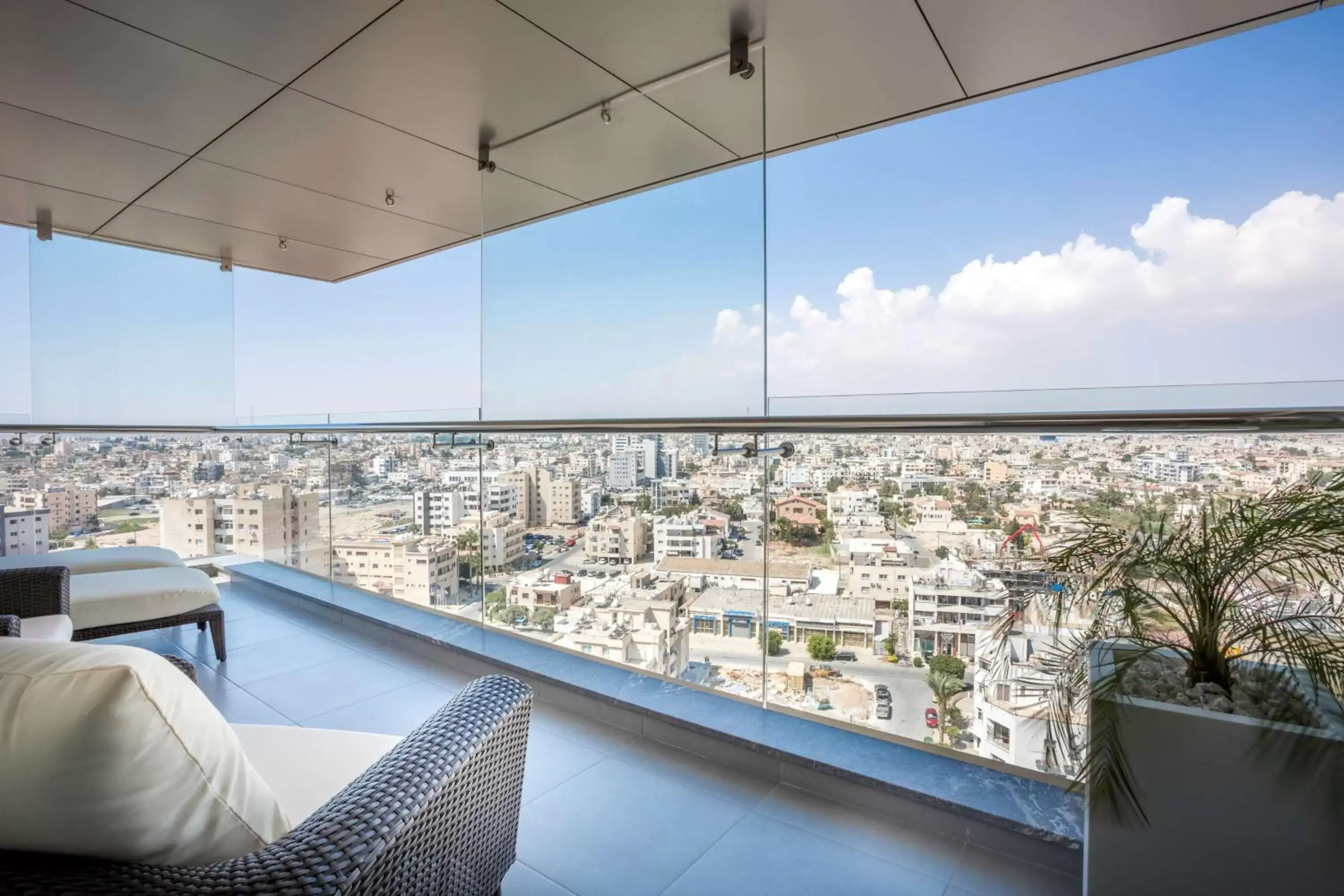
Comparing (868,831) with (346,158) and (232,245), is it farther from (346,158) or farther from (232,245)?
(232,245)

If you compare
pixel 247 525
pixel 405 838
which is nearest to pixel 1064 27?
pixel 405 838

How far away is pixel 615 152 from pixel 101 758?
278cm

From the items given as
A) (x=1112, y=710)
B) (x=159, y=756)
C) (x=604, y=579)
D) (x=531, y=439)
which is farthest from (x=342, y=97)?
(x=1112, y=710)

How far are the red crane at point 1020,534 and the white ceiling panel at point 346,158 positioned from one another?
277 cm

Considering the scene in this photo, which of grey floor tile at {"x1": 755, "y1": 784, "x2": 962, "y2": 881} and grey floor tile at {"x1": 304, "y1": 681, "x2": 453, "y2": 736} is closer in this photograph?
grey floor tile at {"x1": 755, "y1": 784, "x2": 962, "y2": 881}

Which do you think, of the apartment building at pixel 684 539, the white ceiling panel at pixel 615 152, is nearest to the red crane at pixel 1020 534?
the apartment building at pixel 684 539

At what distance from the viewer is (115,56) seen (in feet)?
7.23

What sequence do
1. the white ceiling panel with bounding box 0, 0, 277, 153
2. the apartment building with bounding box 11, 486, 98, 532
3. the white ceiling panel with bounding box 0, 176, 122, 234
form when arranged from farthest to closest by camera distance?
1. the apartment building with bounding box 11, 486, 98, 532
2. the white ceiling panel with bounding box 0, 176, 122, 234
3. the white ceiling panel with bounding box 0, 0, 277, 153

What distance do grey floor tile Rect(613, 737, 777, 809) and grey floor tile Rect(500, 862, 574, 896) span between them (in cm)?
52

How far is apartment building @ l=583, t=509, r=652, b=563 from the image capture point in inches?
94.0

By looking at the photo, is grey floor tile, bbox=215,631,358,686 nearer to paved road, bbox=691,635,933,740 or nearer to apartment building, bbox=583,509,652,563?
apartment building, bbox=583,509,652,563

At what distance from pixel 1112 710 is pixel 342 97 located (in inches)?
119

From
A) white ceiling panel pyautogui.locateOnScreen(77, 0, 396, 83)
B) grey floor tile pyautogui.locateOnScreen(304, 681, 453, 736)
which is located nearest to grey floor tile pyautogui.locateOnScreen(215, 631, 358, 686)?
grey floor tile pyautogui.locateOnScreen(304, 681, 453, 736)

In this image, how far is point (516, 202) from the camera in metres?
3.23
